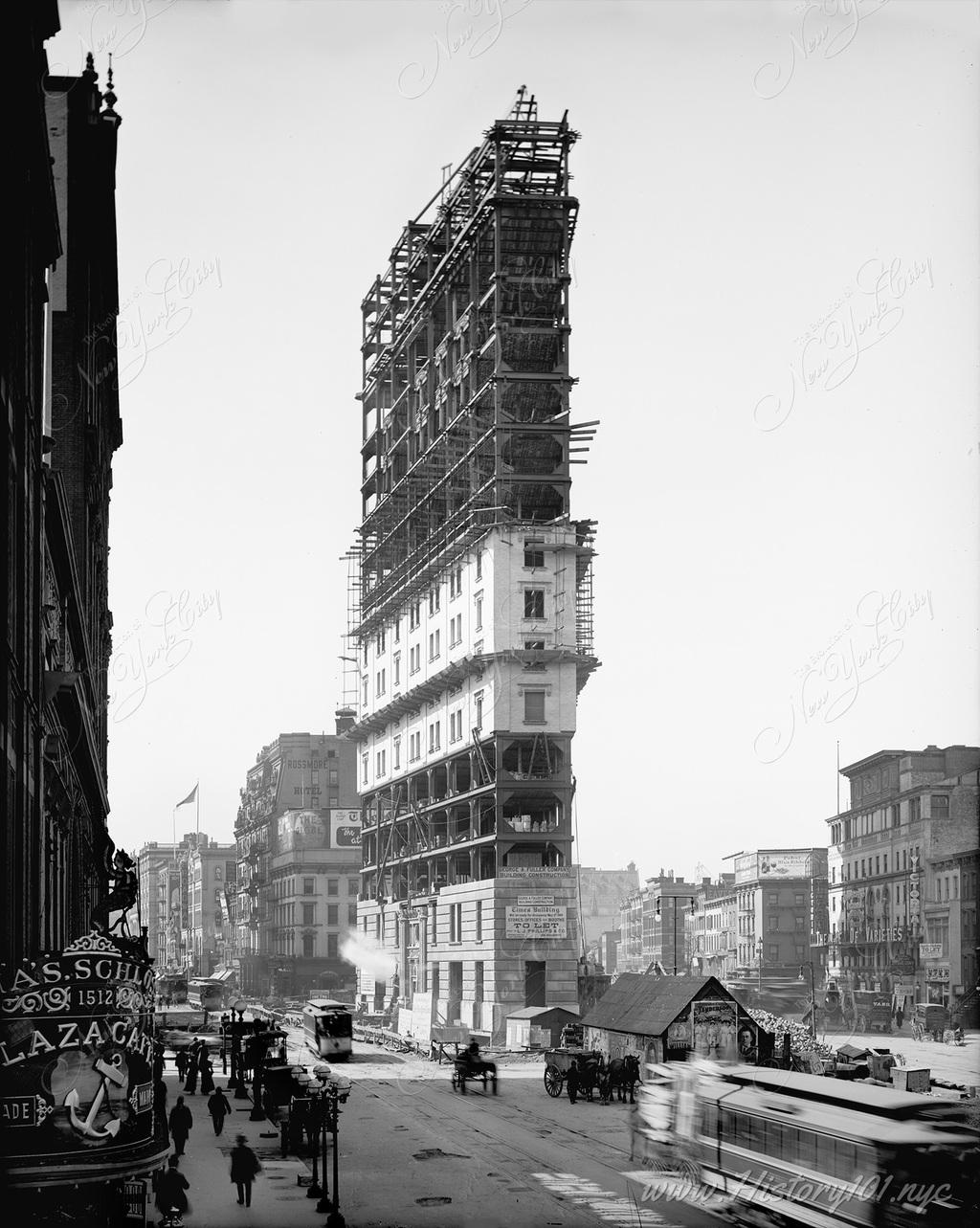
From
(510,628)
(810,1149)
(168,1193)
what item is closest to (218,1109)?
(168,1193)

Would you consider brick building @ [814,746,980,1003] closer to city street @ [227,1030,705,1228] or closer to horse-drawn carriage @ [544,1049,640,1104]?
horse-drawn carriage @ [544,1049,640,1104]

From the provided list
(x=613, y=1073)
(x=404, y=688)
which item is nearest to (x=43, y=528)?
(x=613, y=1073)

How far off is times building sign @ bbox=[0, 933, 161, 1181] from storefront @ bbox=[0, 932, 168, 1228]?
0.01m

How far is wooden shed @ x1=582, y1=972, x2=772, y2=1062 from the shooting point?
48.0m

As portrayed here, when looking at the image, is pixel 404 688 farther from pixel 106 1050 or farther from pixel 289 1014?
pixel 106 1050

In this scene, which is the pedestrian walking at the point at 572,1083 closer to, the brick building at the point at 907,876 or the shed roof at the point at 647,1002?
the shed roof at the point at 647,1002

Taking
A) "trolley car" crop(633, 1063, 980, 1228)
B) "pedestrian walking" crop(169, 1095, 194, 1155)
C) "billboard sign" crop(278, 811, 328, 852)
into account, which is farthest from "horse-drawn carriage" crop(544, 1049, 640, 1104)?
"billboard sign" crop(278, 811, 328, 852)

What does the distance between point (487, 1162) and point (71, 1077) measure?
20672 mm

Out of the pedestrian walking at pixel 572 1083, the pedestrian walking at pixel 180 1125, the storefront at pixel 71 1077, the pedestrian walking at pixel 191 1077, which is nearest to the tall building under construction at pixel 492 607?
the pedestrian walking at pixel 191 1077

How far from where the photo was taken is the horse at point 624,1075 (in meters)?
50.1

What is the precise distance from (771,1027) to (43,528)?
131 feet

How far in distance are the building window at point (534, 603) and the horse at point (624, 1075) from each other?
3906 centimetres

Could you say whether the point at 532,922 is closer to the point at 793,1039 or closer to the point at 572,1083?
the point at 793,1039

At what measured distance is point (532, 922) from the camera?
274 feet
